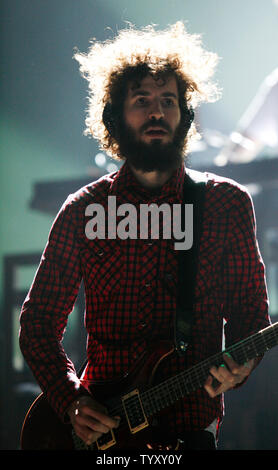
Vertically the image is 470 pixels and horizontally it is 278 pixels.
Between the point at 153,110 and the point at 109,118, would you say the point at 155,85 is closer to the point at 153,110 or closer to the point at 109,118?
the point at 153,110

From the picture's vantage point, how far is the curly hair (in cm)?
173

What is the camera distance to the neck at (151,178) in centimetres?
167

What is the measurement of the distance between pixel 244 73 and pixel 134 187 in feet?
3.41

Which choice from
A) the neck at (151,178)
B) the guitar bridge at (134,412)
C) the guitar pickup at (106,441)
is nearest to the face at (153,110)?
the neck at (151,178)

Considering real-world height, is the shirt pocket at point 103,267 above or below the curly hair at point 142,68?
below

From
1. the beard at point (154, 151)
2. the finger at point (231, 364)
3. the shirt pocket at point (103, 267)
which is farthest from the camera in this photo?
the beard at point (154, 151)

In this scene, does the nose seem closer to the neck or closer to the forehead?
the forehead

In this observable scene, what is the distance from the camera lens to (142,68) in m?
1.71

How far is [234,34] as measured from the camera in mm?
2314

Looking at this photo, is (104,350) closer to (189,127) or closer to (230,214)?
(230,214)

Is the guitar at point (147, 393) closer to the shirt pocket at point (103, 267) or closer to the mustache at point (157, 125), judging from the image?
the shirt pocket at point (103, 267)

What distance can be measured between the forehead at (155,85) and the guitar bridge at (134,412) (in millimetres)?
969

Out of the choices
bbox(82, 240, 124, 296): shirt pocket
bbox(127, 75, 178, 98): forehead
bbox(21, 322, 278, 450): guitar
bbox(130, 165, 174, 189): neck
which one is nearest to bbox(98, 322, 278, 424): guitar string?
bbox(21, 322, 278, 450): guitar

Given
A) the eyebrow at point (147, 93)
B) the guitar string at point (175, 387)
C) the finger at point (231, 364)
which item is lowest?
the guitar string at point (175, 387)
